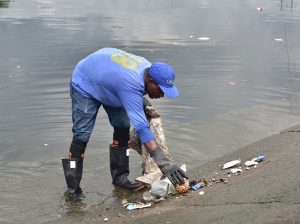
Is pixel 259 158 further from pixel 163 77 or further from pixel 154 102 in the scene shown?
pixel 154 102

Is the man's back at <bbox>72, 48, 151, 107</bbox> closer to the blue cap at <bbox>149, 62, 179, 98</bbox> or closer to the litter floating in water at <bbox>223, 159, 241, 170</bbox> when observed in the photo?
the blue cap at <bbox>149, 62, 179, 98</bbox>

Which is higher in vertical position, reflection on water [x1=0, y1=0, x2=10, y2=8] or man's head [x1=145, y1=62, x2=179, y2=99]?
man's head [x1=145, y1=62, x2=179, y2=99]

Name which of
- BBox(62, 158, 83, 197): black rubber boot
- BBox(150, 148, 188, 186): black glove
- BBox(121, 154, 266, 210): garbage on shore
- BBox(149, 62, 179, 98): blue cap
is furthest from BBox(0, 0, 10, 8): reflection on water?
BBox(150, 148, 188, 186): black glove

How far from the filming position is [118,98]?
4.83 metres

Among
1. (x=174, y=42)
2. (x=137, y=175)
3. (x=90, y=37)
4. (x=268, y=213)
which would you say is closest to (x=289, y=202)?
(x=268, y=213)

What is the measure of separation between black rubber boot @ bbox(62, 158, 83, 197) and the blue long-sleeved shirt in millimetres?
698

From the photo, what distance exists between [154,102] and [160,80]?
13.3 ft

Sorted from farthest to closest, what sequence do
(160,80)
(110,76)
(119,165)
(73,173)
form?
(119,165) < (73,173) < (110,76) < (160,80)

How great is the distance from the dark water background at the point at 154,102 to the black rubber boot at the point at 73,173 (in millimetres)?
141

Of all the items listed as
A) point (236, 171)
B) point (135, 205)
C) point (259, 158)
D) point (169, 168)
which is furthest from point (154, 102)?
point (169, 168)

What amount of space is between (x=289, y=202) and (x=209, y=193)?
898 mm

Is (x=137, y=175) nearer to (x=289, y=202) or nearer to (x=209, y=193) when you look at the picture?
(x=209, y=193)

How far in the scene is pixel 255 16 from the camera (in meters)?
20.2

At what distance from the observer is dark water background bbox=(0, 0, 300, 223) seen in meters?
5.93
